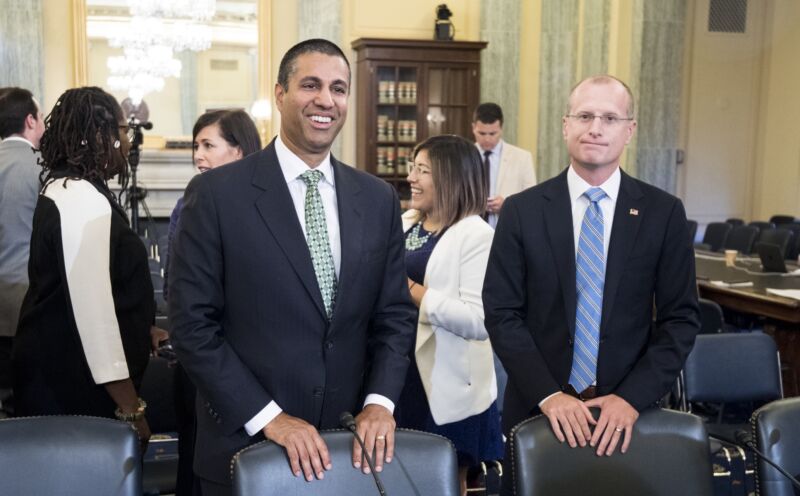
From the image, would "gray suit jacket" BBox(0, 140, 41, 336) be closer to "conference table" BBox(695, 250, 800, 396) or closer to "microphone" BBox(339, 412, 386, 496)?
"microphone" BBox(339, 412, 386, 496)

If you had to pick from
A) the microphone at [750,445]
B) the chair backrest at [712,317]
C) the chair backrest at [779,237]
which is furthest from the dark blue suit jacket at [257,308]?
the chair backrest at [779,237]

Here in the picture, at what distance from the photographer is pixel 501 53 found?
993 cm

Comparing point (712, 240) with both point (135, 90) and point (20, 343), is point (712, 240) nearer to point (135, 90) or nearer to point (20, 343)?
point (135, 90)

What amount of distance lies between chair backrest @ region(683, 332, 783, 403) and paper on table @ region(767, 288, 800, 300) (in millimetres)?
1559

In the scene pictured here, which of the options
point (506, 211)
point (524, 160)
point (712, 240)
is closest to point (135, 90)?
point (524, 160)

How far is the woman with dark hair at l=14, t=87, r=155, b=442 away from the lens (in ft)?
8.06

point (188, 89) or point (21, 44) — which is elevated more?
point (21, 44)

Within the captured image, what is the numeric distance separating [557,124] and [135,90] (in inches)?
182

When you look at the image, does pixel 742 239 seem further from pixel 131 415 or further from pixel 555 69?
pixel 131 415

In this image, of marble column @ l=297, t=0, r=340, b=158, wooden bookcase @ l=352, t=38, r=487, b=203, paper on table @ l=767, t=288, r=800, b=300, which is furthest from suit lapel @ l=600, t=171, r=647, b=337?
marble column @ l=297, t=0, r=340, b=158

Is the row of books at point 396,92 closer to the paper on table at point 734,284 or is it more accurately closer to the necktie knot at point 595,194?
the paper on table at point 734,284

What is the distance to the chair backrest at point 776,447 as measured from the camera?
2.19 meters

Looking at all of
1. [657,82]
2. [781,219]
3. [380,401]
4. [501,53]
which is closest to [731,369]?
[380,401]

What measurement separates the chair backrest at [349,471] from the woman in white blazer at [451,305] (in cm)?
107
